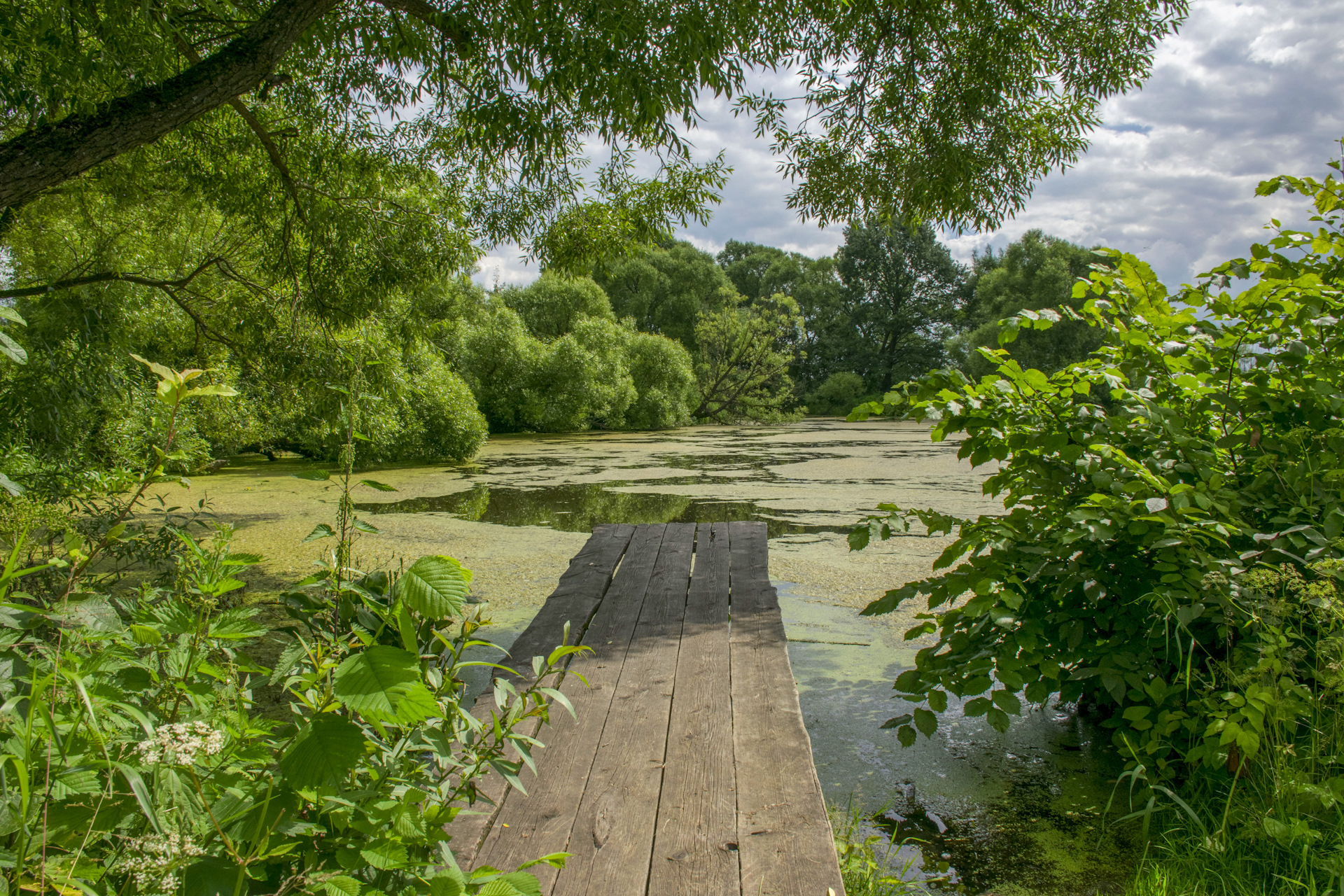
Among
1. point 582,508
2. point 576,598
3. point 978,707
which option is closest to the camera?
point 978,707

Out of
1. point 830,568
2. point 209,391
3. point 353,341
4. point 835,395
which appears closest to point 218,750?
point 209,391

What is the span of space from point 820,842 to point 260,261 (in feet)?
19.5

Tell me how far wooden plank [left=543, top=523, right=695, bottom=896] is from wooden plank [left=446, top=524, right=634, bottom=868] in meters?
0.16

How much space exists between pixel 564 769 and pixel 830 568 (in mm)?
3860

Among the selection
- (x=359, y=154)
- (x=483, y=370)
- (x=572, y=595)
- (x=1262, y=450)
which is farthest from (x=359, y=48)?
(x=483, y=370)

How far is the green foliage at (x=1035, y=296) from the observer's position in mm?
26750

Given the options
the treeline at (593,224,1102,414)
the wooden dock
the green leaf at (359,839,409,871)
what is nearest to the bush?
the treeline at (593,224,1102,414)

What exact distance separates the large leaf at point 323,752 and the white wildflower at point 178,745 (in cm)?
7

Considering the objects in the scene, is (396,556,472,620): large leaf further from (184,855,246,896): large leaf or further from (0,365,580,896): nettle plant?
(184,855,246,896): large leaf

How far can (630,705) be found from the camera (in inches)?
78.3

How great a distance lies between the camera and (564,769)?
1.63 m

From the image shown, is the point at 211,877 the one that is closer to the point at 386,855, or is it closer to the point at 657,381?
the point at 386,855

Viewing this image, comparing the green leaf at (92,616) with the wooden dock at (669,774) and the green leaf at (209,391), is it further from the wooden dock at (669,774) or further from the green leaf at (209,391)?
the wooden dock at (669,774)

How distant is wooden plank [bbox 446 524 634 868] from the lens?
4.48 ft
